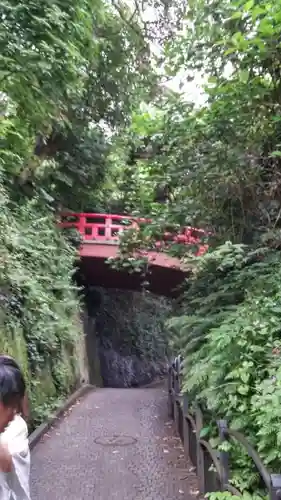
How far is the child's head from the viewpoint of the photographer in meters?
2.03

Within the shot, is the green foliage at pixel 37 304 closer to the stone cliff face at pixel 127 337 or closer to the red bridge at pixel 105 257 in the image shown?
the red bridge at pixel 105 257

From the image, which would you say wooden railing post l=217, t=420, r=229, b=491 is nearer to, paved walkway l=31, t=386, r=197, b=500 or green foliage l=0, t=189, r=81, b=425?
paved walkway l=31, t=386, r=197, b=500

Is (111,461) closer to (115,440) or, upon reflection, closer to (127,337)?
(115,440)

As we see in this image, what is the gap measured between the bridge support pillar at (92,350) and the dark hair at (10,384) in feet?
59.6

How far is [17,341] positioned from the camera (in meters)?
8.35

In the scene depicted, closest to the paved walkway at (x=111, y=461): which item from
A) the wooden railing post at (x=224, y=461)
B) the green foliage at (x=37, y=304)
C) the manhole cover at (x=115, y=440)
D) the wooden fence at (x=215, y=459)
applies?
the manhole cover at (x=115, y=440)

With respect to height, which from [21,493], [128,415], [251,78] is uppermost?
[251,78]

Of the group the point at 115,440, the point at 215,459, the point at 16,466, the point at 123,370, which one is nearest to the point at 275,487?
the point at 16,466

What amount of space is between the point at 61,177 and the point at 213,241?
817cm

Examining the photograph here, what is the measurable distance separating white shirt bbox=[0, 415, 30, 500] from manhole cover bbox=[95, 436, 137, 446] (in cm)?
631

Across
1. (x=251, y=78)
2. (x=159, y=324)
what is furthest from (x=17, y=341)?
(x=159, y=324)

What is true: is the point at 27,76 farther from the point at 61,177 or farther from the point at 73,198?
the point at 73,198

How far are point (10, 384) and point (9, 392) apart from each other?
1.2 inches

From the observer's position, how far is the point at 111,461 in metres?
7.00
